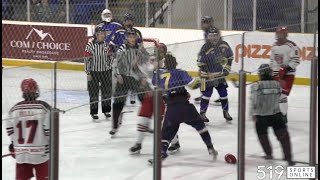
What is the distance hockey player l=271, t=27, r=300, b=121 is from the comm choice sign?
8568mm

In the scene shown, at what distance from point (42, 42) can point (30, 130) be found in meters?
10.1

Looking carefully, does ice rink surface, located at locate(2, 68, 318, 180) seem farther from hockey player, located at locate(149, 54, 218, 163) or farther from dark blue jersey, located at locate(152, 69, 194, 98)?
dark blue jersey, located at locate(152, 69, 194, 98)

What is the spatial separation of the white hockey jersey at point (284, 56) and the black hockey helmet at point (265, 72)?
4 centimetres

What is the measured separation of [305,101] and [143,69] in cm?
143

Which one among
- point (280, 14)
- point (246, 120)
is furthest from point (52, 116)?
point (280, 14)

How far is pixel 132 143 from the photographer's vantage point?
5.38 m

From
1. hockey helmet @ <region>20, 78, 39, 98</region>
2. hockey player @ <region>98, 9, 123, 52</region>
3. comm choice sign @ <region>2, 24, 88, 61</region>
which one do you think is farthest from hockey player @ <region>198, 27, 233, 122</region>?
comm choice sign @ <region>2, 24, 88, 61</region>

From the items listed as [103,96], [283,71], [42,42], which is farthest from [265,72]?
[42,42]

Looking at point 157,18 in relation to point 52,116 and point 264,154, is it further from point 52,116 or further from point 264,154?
point 52,116

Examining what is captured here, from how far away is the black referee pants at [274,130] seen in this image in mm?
6031

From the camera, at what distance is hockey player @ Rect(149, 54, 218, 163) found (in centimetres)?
537

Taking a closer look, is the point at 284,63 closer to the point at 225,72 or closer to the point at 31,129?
the point at 225,72

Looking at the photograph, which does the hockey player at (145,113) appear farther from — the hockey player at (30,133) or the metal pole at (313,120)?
the metal pole at (313,120)

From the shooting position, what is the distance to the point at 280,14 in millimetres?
13117
